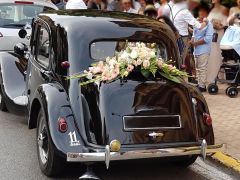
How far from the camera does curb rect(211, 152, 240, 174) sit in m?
5.93

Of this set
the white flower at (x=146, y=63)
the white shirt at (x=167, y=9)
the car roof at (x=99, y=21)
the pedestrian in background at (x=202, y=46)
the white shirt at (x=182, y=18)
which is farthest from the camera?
the white shirt at (x=167, y=9)

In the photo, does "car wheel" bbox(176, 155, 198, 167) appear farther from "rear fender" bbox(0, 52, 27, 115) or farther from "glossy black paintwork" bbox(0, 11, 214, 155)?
"rear fender" bbox(0, 52, 27, 115)

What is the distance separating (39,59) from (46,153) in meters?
1.59

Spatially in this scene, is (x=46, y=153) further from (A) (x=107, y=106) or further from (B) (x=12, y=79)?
(B) (x=12, y=79)

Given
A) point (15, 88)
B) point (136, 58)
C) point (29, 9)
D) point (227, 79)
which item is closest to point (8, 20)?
point (29, 9)

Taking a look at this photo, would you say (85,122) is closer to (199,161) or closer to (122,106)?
(122,106)

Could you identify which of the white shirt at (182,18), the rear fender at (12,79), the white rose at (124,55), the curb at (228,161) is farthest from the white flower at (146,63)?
the white shirt at (182,18)

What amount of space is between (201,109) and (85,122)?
1288 mm

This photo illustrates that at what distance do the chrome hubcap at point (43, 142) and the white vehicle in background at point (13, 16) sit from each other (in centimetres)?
514

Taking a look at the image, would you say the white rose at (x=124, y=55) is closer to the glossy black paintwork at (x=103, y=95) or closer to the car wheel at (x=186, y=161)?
the glossy black paintwork at (x=103, y=95)

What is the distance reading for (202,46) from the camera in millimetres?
10102

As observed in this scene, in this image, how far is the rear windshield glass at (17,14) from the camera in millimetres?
10711

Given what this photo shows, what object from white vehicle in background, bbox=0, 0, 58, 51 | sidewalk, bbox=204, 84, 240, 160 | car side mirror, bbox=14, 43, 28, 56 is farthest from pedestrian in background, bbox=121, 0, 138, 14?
car side mirror, bbox=14, 43, 28, 56

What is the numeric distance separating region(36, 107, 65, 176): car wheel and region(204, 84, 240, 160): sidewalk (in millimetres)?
2270
